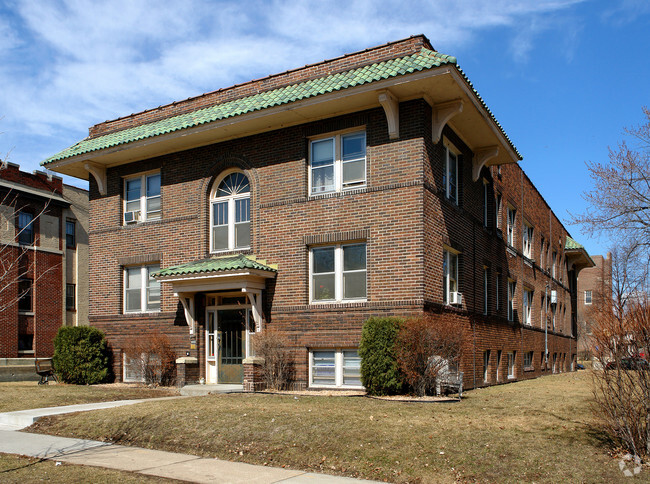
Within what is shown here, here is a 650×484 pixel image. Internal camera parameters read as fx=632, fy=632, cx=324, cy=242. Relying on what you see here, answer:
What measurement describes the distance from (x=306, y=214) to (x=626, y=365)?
10522 millimetres

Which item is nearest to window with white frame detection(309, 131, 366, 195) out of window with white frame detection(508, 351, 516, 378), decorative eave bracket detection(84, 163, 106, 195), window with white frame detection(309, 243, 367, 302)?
window with white frame detection(309, 243, 367, 302)

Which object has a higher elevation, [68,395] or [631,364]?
[631,364]

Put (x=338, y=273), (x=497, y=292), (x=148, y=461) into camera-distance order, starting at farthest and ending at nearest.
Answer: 1. (x=497, y=292)
2. (x=338, y=273)
3. (x=148, y=461)

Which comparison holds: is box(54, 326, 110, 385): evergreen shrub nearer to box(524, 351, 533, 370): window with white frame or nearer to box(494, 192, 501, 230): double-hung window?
box(494, 192, 501, 230): double-hung window

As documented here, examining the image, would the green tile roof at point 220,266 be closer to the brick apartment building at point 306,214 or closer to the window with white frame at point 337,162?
the brick apartment building at point 306,214

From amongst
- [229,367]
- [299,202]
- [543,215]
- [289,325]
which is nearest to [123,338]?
[229,367]

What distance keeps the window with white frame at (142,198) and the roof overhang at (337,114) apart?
0.73 metres

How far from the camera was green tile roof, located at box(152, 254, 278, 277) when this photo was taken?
55.4ft

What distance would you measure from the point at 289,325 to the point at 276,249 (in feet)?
7.09

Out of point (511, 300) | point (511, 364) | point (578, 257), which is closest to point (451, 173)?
point (511, 300)

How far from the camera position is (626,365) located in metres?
7.96

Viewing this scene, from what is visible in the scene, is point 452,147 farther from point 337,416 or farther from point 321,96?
point 337,416

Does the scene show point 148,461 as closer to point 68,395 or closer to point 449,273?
point 68,395

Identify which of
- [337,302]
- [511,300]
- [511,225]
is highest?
[511,225]
